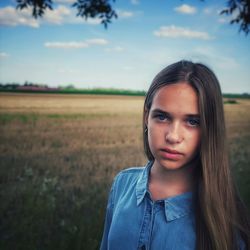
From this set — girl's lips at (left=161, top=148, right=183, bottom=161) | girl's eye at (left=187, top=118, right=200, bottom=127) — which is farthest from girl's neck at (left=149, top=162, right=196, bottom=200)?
girl's eye at (left=187, top=118, right=200, bottom=127)

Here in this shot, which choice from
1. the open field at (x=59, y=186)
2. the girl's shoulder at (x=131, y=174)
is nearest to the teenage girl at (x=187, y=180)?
the girl's shoulder at (x=131, y=174)

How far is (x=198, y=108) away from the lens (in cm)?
139

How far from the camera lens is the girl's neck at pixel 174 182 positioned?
150 cm

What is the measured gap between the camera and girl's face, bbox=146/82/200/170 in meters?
1.39

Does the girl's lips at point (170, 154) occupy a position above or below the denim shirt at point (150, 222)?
above

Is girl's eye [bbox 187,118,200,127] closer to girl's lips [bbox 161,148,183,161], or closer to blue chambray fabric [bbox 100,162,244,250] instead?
girl's lips [bbox 161,148,183,161]

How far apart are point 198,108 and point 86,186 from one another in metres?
4.25

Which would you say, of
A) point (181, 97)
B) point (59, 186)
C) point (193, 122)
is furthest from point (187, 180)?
point (59, 186)

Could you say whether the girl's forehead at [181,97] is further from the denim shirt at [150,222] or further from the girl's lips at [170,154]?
the denim shirt at [150,222]

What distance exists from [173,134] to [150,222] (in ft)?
1.59

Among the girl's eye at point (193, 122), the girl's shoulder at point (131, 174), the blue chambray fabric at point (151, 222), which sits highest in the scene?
the girl's eye at point (193, 122)

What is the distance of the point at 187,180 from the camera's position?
4.98 ft

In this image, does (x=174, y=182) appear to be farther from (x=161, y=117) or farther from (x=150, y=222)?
(x=161, y=117)

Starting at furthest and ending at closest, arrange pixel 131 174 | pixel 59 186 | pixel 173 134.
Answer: pixel 59 186
pixel 131 174
pixel 173 134
